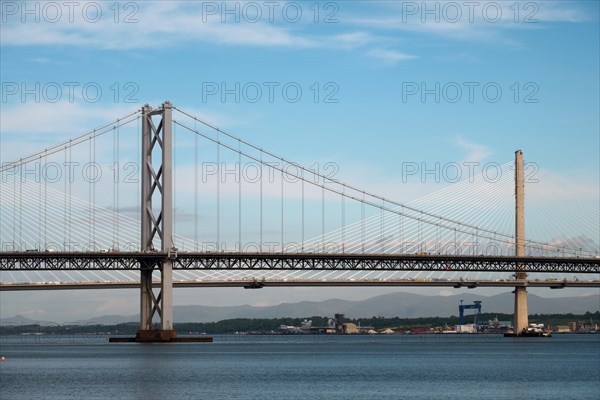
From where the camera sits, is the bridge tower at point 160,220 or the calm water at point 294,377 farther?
the bridge tower at point 160,220

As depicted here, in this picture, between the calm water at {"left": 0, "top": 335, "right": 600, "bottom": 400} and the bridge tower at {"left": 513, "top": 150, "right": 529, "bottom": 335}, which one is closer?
Result: the calm water at {"left": 0, "top": 335, "right": 600, "bottom": 400}

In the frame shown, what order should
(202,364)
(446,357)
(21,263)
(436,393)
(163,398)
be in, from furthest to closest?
(21,263), (446,357), (202,364), (436,393), (163,398)

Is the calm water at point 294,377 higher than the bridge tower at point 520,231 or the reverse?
the reverse

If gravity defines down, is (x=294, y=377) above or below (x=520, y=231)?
below

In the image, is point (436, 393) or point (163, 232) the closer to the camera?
point (436, 393)

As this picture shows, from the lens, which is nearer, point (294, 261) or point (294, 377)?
point (294, 377)

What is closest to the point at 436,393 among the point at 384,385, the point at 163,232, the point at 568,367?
the point at 384,385

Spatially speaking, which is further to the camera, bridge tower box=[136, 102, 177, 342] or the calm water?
bridge tower box=[136, 102, 177, 342]

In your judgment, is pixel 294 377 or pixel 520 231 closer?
pixel 294 377

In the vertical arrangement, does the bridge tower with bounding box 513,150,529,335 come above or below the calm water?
above

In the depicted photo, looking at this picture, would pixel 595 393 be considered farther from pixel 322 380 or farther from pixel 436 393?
pixel 322 380

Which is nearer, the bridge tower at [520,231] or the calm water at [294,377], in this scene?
the calm water at [294,377]
